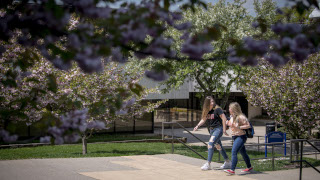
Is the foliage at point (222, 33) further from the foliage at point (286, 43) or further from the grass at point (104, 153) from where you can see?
the foliage at point (286, 43)

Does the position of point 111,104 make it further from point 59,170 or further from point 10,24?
point 59,170

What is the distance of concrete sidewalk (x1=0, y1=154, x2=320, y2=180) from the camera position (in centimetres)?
991

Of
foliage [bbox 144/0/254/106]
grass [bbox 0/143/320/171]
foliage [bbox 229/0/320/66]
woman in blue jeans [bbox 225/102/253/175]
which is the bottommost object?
grass [bbox 0/143/320/171]

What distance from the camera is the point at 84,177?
971 cm

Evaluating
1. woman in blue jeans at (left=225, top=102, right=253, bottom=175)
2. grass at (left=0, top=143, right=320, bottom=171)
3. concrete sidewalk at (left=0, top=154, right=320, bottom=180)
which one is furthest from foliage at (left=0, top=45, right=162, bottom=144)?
woman in blue jeans at (left=225, top=102, right=253, bottom=175)

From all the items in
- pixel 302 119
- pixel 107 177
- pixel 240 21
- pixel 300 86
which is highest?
pixel 240 21

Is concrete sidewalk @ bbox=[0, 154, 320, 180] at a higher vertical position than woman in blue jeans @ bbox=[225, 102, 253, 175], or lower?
lower

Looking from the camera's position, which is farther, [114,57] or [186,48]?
[114,57]

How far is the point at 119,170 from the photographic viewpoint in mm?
10898

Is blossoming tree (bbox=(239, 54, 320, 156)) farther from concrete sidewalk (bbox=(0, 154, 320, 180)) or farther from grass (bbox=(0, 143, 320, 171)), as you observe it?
concrete sidewalk (bbox=(0, 154, 320, 180))

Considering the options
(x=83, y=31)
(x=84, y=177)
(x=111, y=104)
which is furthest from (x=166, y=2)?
(x=84, y=177)

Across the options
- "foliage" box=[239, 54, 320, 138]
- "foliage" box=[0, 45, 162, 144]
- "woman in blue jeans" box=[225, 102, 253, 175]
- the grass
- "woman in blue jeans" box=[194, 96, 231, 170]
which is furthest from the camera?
"foliage" box=[239, 54, 320, 138]

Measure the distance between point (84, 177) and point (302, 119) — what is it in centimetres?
843

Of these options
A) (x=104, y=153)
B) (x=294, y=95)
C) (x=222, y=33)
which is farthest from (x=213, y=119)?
(x=222, y=33)
